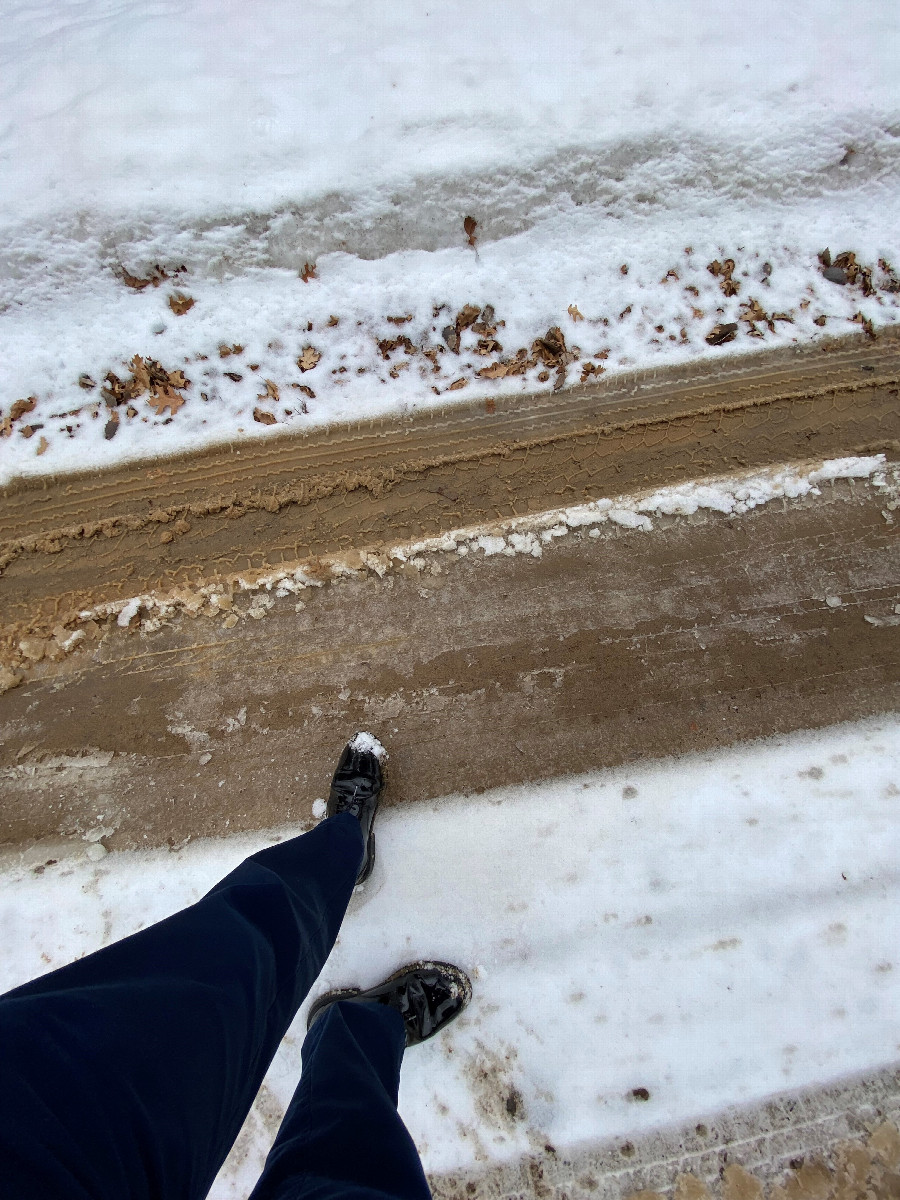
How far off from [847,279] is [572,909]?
3623 millimetres

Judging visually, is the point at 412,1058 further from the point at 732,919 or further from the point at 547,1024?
the point at 732,919

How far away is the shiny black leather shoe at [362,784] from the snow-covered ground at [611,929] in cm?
12

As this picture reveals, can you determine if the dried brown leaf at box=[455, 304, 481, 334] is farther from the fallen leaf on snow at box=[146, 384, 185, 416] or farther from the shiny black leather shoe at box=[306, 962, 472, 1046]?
the shiny black leather shoe at box=[306, 962, 472, 1046]

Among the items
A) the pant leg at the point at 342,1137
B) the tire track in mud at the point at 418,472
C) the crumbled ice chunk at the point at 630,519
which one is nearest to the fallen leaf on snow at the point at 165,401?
the tire track in mud at the point at 418,472

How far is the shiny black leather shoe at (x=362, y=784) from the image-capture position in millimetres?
2680

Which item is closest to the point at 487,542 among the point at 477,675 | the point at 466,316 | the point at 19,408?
the point at 477,675

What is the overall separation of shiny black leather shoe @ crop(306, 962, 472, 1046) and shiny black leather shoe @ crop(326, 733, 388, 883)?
44 centimetres

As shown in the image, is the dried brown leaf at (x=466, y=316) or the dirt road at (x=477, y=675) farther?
the dried brown leaf at (x=466, y=316)

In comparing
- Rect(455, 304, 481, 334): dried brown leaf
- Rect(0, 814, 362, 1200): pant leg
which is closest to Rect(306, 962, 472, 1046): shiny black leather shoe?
Rect(0, 814, 362, 1200): pant leg

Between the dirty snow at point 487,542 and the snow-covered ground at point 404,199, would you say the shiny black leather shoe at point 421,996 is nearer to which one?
the dirty snow at point 487,542

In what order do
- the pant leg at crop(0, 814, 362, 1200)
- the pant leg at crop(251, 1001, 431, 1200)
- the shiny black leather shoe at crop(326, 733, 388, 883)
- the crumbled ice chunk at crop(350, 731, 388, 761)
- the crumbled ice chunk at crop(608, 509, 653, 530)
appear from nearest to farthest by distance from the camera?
1. the pant leg at crop(0, 814, 362, 1200)
2. the pant leg at crop(251, 1001, 431, 1200)
3. the shiny black leather shoe at crop(326, 733, 388, 883)
4. the crumbled ice chunk at crop(350, 731, 388, 761)
5. the crumbled ice chunk at crop(608, 509, 653, 530)

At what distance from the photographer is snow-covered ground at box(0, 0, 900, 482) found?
10.4 ft

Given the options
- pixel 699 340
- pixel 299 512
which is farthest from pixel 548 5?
pixel 299 512

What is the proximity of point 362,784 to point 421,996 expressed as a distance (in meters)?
0.89
